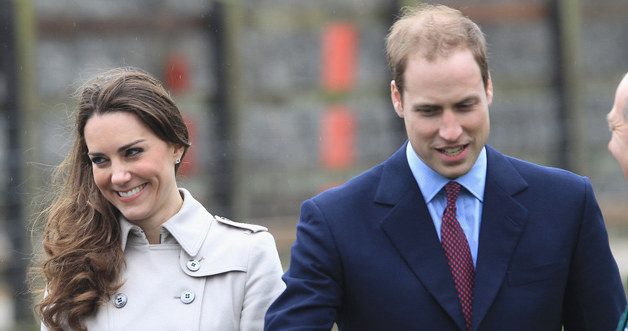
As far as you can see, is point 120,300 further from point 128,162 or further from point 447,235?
point 447,235

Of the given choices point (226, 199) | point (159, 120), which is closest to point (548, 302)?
point (159, 120)

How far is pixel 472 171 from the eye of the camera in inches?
121

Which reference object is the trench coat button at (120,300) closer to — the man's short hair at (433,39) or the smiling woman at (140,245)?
the smiling woman at (140,245)

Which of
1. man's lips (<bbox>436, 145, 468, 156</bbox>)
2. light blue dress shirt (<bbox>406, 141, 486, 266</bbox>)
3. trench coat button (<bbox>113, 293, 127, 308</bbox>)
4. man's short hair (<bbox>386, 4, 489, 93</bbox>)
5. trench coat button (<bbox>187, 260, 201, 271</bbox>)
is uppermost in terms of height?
man's short hair (<bbox>386, 4, 489, 93</bbox>)

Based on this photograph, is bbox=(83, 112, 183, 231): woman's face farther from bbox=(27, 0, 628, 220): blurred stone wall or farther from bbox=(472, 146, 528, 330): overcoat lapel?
bbox=(27, 0, 628, 220): blurred stone wall

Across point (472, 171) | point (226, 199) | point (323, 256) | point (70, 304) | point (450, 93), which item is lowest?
point (226, 199)

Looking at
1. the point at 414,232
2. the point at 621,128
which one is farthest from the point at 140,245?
the point at 621,128

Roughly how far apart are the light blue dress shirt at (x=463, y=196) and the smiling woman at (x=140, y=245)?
1.85 ft

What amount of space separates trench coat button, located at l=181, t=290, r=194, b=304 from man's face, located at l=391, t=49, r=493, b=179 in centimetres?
87

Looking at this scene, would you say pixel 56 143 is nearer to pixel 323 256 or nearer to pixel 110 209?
pixel 110 209

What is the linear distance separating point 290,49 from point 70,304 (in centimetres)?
461

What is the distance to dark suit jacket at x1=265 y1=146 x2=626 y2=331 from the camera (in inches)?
116

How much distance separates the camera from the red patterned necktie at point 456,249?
9.75ft

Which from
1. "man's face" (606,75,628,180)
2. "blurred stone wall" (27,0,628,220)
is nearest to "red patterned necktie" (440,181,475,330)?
"man's face" (606,75,628,180)
